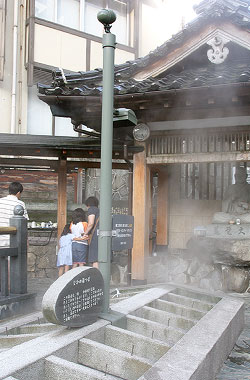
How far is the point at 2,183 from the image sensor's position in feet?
39.3

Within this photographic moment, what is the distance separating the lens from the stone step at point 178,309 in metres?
5.38

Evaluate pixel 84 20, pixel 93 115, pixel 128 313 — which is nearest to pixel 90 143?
pixel 93 115

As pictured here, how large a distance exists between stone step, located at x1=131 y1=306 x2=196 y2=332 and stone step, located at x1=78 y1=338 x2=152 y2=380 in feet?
4.32

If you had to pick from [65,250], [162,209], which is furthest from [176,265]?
[65,250]

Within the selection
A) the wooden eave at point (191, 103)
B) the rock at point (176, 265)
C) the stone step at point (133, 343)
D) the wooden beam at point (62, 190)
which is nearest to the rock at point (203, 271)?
the rock at point (176, 265)

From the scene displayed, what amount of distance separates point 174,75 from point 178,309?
498 cm

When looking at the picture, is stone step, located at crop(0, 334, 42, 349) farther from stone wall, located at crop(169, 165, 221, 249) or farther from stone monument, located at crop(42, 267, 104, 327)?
stone wall, located at crop(169, 165, 221, 249)

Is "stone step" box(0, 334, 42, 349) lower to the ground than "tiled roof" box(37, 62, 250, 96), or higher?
lower

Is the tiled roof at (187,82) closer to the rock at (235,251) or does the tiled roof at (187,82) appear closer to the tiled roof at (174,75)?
the tiled roof at (174,75)

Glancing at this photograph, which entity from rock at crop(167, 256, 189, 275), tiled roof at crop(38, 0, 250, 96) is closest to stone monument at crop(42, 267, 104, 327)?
tiled roof at crop(38, 0, 250, 96)

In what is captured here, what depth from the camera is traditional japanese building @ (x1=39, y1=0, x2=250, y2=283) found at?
273 inches

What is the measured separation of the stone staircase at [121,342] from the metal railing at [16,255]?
1.38 metres

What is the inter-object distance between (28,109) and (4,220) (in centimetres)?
911

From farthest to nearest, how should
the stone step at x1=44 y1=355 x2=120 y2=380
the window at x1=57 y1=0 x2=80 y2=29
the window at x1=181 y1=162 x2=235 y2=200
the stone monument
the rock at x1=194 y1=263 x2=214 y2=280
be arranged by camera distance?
the window at x1=57 y1=0 x2=80 y2=29 < the window at x1=181 y1=162 x2=235 y2=200 < the rock at x1=194 y1=263 x2=214 y2=280 < the stone monument < the stone step at x1=44 y1=355 x2=120 y2=380
